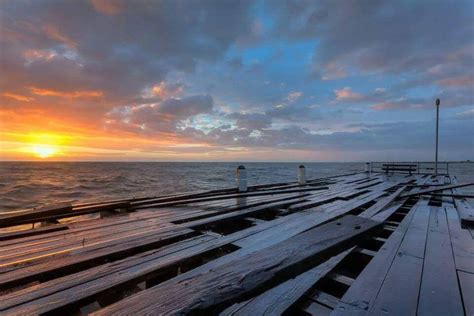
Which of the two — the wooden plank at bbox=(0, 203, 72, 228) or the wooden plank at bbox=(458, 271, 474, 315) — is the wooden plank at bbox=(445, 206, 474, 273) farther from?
the wooden plank at bbox=(0, 203, 72, 228)

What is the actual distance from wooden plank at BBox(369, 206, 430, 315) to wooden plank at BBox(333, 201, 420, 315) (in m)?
0.04

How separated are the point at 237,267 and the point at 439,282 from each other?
1.91 meters

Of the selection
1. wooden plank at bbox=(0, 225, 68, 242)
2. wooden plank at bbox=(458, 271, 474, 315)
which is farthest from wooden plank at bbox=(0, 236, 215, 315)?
wooden plank at bbox=(458, 271, 474, 315)

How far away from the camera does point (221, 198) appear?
647cm

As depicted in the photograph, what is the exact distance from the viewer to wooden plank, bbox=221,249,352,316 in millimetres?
1603

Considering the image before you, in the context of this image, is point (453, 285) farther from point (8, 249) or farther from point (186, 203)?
point (186, 203)

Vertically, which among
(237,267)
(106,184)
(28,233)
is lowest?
(106,184)

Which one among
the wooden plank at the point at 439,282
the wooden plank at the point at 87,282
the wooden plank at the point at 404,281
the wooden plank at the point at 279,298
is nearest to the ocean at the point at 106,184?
the wooden plank at the point at 87,282

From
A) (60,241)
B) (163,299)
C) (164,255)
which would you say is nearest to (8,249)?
(60,241)

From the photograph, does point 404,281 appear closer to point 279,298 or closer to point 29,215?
point 279,298

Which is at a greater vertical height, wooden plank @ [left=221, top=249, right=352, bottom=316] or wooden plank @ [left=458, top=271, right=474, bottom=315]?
wooden plank @ [left=221, top=249, right=352, bottom=316]

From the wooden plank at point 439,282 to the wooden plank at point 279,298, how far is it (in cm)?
72

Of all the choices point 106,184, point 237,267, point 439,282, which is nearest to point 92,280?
point 237,267

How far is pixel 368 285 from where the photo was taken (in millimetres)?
1984
